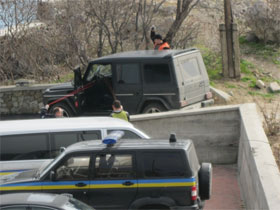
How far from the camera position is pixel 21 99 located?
64.8ft

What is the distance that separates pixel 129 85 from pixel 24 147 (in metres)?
5.34

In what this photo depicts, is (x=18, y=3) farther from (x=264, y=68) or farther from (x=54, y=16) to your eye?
(x=264, y=68)

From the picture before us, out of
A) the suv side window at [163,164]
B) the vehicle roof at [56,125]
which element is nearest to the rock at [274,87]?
the vehicle roof at [56,125]

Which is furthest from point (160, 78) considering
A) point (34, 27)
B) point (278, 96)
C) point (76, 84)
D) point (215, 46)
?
point (34, 27)

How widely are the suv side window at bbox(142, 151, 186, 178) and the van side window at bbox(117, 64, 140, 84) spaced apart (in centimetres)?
669

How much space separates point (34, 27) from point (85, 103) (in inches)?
321

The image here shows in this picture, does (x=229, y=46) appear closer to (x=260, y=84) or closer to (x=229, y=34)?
(x=229, y=34)

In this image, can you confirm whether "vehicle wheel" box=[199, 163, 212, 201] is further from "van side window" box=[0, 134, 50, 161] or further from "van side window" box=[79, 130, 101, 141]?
"van side window" box=[0, 134, 50, 161]

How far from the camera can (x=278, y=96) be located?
1838cm

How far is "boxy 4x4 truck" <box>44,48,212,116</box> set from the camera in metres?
15.0

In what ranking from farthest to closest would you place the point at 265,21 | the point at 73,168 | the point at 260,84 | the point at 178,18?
the point at 265,21 < the point at 178,18 < the point at 260,84 < the point at 73,168

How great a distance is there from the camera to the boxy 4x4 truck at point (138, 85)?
49.4 feet

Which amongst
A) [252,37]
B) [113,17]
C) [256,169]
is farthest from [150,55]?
[252,37]

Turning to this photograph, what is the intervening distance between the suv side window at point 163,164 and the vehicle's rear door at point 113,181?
0.21 metres
